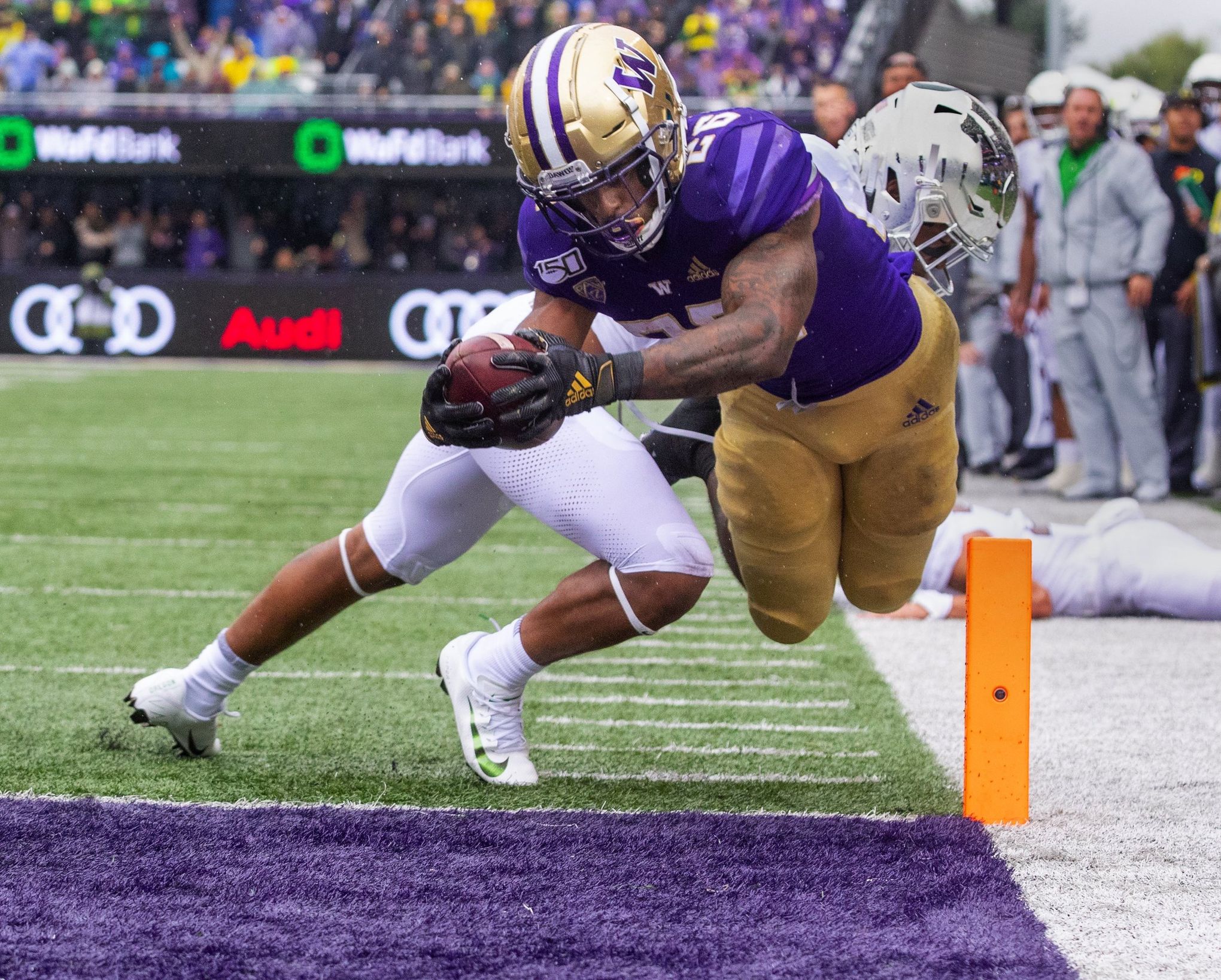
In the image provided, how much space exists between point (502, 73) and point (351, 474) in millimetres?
10261

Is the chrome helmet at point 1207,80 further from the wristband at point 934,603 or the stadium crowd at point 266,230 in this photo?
the stadium crowd at point 266,230

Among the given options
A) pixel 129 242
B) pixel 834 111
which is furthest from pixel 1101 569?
pixel 129 242

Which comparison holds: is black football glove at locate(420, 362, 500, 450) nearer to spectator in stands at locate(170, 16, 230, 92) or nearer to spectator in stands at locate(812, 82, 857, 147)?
spectator in stands at locate(812, 82, 857, 147)

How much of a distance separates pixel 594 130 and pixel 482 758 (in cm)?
125

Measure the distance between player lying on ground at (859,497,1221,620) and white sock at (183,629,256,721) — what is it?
2.32 meters

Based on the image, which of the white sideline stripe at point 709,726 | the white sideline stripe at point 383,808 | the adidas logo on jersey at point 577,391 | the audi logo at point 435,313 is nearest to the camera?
the adidas logo on jersey at point 577,391

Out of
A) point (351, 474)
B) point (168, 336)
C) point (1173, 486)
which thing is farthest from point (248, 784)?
point (168, 336)

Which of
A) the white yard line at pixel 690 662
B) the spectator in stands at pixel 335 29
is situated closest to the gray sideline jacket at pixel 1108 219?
the white yard line at pixel 690 662

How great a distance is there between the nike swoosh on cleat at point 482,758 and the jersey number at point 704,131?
116cm

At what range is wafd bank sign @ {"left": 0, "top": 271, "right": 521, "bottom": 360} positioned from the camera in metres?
16.7

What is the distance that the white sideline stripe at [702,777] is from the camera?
119 inches

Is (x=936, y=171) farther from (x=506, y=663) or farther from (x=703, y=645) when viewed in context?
(x=703, y=645)

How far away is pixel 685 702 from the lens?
12.2ft

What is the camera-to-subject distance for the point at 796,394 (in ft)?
9.11
